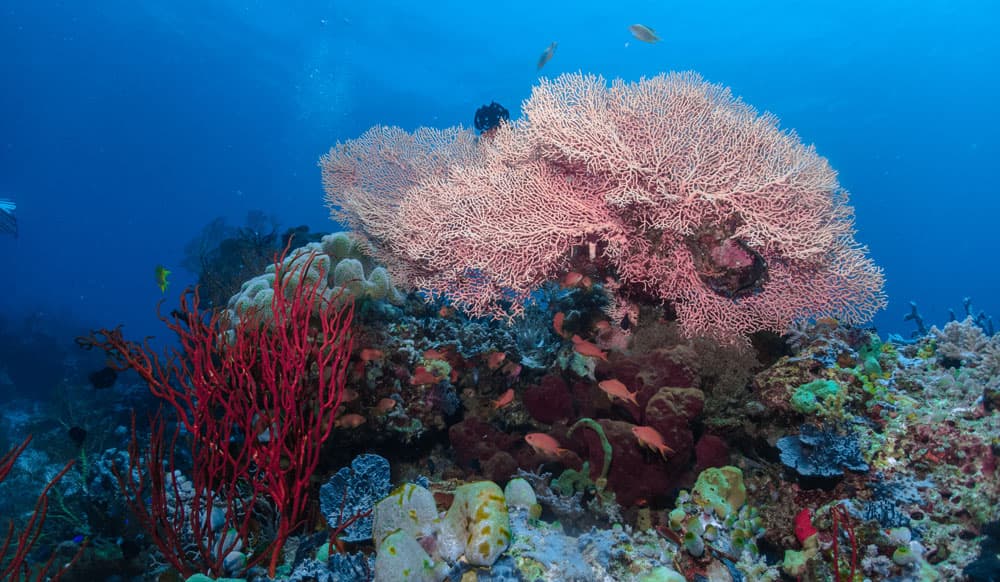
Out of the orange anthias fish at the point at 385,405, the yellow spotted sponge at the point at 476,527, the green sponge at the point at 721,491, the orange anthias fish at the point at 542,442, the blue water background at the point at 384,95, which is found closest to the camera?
the yellow spotted sponge at the point at 476,527

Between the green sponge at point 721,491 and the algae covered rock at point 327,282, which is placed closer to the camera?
the green sponge at point 721,491

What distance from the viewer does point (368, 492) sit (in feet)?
11.5

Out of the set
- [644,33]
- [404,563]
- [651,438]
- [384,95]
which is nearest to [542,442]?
[651,438]

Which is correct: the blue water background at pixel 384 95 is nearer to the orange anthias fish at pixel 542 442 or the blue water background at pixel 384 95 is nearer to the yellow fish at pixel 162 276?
the yellow fish at pixel 162 276

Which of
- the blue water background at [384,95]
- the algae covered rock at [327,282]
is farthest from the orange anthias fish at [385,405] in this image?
the blue water background at [384,95]

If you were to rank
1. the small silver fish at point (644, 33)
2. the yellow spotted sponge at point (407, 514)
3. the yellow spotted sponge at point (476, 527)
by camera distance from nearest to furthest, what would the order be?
the yellow spotted sponge at point (476, 527), the yellow spotted sponge at point (407, 514), the small silver fish at point (644, 33)

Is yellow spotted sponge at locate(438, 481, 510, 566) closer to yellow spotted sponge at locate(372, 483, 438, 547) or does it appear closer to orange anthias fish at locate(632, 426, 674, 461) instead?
yellow spotted sponge at locate(372, 483, 438, 547)

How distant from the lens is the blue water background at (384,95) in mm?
52875

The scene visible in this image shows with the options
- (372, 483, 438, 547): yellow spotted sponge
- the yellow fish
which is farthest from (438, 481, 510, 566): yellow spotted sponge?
the yellow fish

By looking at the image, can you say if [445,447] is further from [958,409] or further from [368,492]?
[958,409]

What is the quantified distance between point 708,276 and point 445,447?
3.57 m

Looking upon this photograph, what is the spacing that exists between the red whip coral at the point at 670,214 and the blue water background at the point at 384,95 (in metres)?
54.1

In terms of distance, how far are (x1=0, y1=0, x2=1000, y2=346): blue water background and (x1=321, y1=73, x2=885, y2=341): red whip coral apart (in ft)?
178

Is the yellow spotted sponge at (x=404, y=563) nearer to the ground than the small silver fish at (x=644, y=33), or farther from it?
nearer to the ground
